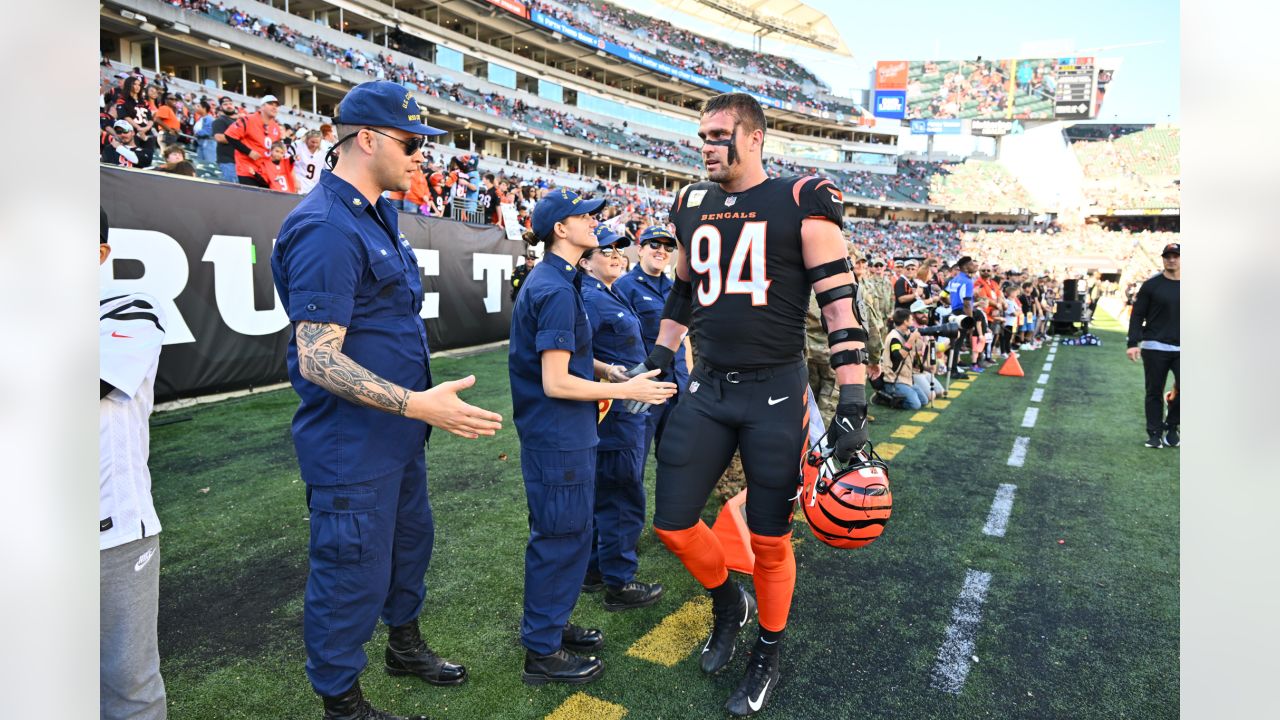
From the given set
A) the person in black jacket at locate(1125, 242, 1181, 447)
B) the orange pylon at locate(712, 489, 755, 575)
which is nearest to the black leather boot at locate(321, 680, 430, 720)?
the orange pylon at locate(712, 489, 755, 575)

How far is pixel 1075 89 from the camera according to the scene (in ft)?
214

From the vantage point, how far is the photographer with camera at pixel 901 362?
27.6ft

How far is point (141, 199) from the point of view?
6215 mm

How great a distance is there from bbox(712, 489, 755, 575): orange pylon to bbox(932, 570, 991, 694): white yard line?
3.51 ft

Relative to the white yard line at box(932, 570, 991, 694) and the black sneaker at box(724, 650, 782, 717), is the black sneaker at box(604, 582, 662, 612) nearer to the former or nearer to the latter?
the black sneaker at box(724, 650, 782, 717)

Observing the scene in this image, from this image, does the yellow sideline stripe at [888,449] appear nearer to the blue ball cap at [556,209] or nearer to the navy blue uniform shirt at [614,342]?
the navy blue uniform shirt at [614,342]

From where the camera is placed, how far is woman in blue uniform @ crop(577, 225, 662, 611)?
355 centimetres

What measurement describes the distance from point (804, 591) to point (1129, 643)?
4.95 feet

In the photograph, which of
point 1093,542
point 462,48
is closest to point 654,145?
point 462,48

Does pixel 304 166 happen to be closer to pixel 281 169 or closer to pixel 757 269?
pixel 281 169

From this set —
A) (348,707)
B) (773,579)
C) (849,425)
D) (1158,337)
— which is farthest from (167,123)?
(1158,337)

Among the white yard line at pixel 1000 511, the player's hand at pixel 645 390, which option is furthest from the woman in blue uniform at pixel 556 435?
the white yard line at pixel 1000 511

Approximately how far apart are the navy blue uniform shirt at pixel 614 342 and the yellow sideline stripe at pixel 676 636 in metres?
0.91
